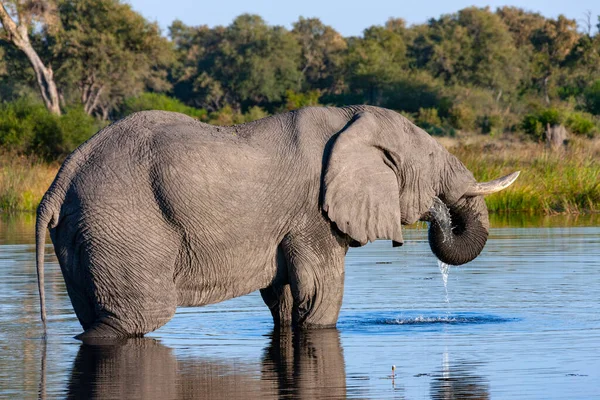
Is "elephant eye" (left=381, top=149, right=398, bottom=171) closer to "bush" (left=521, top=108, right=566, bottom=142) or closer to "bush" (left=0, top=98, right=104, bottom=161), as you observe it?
"bush" (left=0, top=98, right=104, bottom=161)

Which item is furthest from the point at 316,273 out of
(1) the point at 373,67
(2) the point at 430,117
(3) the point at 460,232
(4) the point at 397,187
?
(1) the point at 373,67

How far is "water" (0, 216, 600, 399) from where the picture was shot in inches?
270

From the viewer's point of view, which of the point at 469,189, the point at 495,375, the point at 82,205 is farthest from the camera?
the point at 469,189

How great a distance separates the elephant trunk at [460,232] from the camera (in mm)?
9867

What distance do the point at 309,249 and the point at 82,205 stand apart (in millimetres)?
1618

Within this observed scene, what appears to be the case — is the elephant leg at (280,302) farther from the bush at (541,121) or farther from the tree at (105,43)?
the tree at (105,43)

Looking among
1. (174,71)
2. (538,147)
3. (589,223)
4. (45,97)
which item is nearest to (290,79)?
(174,71)

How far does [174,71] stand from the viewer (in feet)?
257

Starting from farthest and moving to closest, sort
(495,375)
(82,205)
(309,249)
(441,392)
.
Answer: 1. (309,249)
2. (82,205)
3. (495,375)
4. (441,392)

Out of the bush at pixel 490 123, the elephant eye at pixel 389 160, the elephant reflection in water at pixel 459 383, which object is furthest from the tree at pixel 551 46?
the elephant reflection in water at pixel 459 383

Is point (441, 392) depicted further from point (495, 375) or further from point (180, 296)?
point (180, 296)

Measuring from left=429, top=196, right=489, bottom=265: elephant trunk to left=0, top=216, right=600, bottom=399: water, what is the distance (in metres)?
0.49

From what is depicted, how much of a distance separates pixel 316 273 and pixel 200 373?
1.74 meters

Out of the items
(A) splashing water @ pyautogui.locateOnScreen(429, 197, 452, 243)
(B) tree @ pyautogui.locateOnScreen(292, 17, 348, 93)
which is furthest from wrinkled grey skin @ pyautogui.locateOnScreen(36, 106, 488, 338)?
(B) tree @ pyautogui.locateOnScreen(292, 17, 348, 93)
